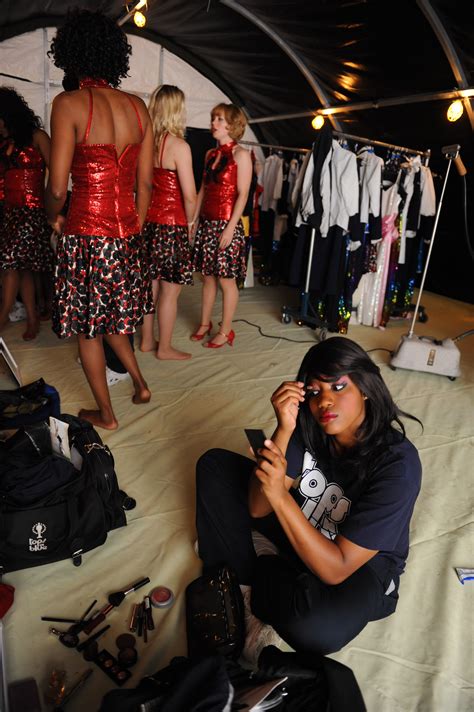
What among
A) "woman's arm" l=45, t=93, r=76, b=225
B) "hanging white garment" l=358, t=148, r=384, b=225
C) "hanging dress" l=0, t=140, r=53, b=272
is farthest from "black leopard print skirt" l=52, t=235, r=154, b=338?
"hanging white garment" l=358, t=148, r=384, b=225

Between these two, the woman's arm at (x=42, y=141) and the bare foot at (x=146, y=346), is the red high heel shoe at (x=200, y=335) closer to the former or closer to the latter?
the bare foot at (x=146, y=346)

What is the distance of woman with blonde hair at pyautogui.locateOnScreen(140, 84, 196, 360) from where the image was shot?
8.63 feet

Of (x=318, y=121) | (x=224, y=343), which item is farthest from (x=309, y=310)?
(x=318, y=121)

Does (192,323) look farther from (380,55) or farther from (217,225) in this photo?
(380,55)

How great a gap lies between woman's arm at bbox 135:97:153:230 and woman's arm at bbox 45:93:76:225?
0.35 m

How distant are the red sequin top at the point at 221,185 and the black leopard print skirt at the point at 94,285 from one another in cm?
125

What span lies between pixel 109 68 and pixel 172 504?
165cm

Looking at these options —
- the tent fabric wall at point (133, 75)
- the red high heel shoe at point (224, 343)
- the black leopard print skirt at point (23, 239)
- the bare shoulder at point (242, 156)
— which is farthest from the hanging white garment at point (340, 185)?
the tent fabric wall at point (133, 75)

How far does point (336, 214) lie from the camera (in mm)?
3424

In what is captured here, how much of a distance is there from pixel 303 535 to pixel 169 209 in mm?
2236

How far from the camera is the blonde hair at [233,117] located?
117 inches

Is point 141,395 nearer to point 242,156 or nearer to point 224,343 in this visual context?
point 224,343

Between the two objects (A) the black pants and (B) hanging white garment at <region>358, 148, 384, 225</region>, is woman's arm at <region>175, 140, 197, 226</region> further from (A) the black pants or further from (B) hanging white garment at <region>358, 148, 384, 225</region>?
(A) the black pants

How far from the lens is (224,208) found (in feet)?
10.5
